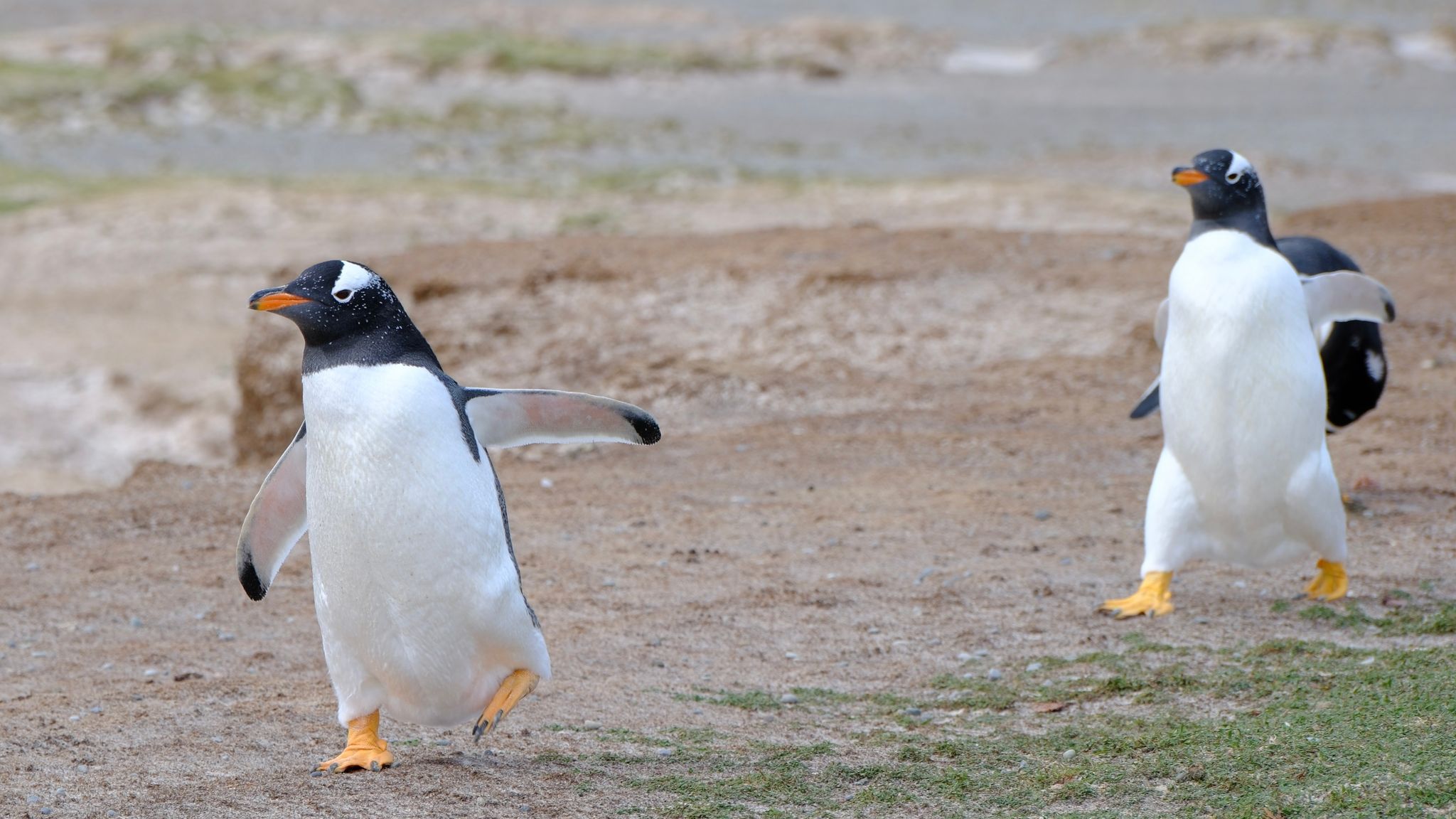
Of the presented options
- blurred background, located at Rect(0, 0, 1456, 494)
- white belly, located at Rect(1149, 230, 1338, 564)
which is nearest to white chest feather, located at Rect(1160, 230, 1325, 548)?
white belly, located at Rect(1149, 230, 1338, 564)

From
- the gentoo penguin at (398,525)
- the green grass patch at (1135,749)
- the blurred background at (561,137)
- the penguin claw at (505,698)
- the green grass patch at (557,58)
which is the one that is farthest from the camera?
the green grass patch at (557,58)

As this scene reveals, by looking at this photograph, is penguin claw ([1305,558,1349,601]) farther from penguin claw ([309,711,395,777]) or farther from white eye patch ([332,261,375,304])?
white eye patch ([332,261,375,304])

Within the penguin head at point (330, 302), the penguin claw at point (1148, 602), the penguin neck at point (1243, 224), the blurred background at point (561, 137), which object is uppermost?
the penguin neck at point (1243, 224)

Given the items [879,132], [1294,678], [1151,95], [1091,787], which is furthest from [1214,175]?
[1151,95]

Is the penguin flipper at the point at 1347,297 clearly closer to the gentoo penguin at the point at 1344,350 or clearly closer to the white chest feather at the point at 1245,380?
the white chest feather at the point at 1245,380

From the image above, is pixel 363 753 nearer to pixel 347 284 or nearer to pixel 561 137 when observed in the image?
pixel 347 284

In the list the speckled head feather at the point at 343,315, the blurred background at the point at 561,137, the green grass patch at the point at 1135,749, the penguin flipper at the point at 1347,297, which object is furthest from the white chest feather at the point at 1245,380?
the blurred background at the point at 561,137

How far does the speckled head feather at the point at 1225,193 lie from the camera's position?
5562mm

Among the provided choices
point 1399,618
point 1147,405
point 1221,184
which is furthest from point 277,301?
point 1399,618

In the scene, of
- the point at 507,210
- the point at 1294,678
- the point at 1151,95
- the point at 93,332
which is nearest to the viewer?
the point at 1294,678

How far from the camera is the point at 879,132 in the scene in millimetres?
24375

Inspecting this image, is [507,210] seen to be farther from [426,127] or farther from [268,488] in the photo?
[268,488]

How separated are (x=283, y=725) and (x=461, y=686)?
813 mm

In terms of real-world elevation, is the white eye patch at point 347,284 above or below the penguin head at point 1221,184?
below
